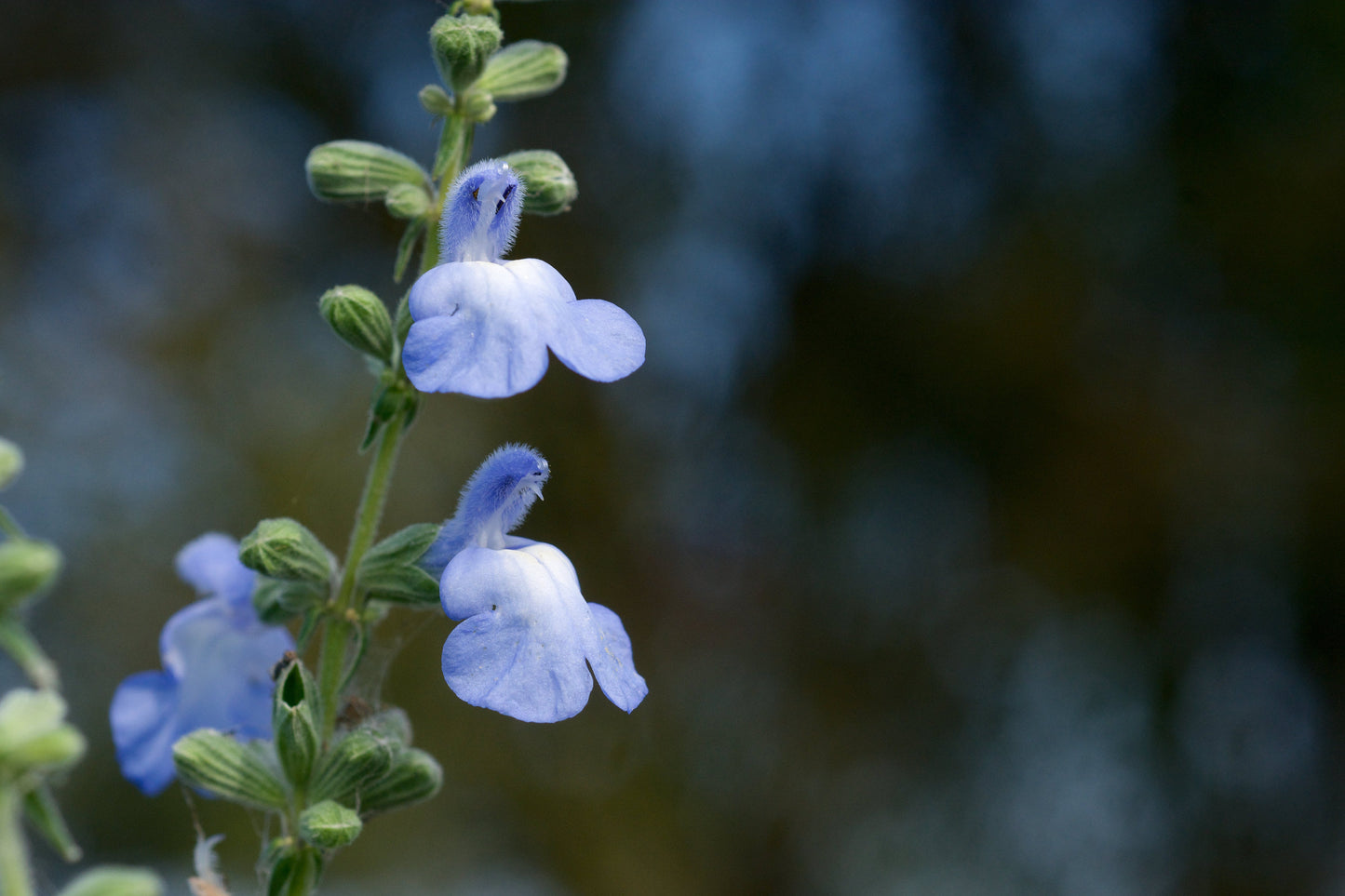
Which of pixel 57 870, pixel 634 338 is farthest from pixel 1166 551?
pixel 634 338

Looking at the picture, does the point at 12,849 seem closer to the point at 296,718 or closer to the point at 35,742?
the point at 35,742

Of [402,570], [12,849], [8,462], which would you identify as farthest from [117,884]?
[402,570]

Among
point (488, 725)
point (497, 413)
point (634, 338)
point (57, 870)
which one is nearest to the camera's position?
point (634, 338)

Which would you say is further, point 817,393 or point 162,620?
point 817,393

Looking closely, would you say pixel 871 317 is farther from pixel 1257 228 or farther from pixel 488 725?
pixel 488 725

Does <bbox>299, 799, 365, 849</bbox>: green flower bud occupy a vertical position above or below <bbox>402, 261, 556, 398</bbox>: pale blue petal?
below

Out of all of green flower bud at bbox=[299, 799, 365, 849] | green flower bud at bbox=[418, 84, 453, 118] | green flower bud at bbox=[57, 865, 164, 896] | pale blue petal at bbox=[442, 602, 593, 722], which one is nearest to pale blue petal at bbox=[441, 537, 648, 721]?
pale blue petal at bbox=[442, 602, 593, 722]

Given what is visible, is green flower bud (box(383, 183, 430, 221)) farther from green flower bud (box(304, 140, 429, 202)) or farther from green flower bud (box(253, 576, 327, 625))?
green flower bud (box(253, 576, 327, 625))
